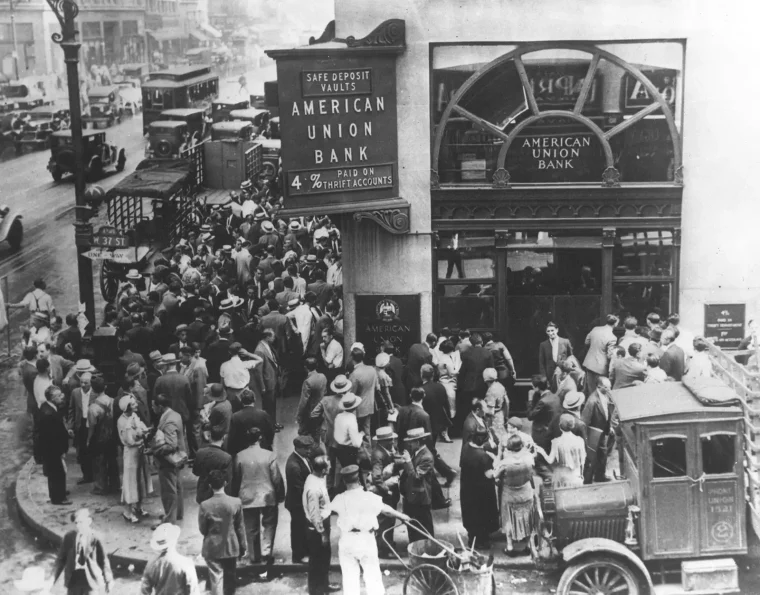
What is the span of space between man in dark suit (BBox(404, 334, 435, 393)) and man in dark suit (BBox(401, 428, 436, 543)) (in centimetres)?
308

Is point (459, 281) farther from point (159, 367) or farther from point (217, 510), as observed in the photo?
point (217, 510)

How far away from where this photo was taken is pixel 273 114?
146 ft

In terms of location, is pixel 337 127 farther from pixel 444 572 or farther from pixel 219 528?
pixel 444 572

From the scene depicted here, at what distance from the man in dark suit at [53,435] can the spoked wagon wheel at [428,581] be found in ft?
17.7

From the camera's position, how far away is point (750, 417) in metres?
10.8

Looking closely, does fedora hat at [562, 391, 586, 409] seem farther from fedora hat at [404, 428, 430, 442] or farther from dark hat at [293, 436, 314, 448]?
dark hat at [293, 436, 314, 448]

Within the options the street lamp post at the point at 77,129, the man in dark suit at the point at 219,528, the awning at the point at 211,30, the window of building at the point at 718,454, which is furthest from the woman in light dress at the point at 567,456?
the awning at the point at 211,30

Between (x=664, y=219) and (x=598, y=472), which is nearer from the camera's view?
(x=598, y=472)

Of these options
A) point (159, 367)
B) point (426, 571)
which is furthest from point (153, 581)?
point (159, 367)

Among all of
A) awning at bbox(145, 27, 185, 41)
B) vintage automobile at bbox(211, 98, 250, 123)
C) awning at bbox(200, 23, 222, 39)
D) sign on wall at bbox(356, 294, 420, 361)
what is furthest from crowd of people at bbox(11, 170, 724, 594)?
vintage automobile at bbox(211, 98, 250, 123)

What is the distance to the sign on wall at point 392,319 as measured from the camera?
16391 millimetres

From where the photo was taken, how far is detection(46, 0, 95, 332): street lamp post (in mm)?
16375

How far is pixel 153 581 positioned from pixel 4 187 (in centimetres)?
2844

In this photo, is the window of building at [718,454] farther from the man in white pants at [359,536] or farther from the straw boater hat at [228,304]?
the straw boater hat at [228,304]
